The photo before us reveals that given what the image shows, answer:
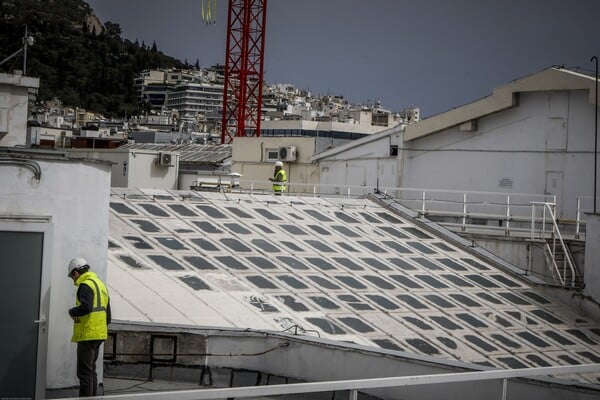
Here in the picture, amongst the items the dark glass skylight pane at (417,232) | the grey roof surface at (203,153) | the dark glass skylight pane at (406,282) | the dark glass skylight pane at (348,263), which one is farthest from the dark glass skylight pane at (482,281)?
the grey roof surface at (203,153)

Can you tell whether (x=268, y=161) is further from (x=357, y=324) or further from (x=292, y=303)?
(x=357, y=324)

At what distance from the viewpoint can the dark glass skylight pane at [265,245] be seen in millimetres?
19641

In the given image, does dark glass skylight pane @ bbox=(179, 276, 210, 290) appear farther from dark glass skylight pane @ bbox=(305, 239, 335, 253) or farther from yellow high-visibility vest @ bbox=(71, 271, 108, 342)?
yellow high-visibility vest @ bbox=(71, 271, 108, 342)

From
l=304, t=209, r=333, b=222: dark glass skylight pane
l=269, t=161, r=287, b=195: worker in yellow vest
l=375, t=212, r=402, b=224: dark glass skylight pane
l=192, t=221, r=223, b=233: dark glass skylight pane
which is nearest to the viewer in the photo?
l=192, t=221, r=223, b=233: dark glass skylight pane

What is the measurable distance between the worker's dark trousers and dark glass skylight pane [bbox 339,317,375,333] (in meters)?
7.18

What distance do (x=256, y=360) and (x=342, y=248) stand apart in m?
9.09

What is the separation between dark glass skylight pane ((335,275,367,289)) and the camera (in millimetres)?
18641

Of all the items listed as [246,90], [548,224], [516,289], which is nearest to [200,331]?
[516,289]

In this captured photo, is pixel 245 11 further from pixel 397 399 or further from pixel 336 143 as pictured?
pixel 397 399

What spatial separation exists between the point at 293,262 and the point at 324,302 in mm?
2224

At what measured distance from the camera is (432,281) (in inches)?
797

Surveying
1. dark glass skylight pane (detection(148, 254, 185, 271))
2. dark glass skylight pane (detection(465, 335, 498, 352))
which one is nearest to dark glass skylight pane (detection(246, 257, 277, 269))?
dark glass skylight pane (detection(148, 254, 185, 271))

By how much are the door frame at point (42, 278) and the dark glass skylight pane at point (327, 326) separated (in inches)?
266

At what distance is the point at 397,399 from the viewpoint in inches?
300
